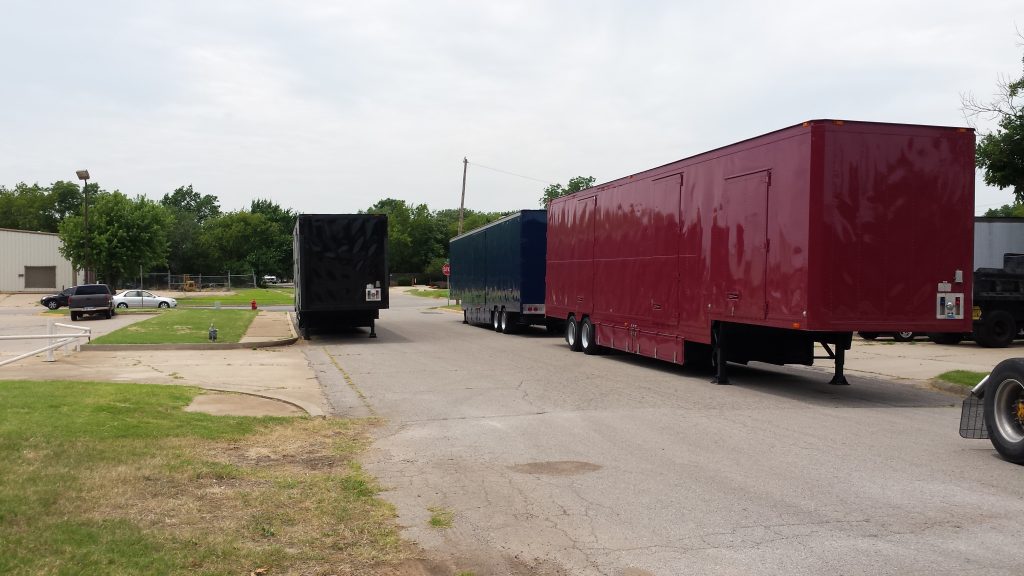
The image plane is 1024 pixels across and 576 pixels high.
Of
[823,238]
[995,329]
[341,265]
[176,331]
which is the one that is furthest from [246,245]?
[823,238]

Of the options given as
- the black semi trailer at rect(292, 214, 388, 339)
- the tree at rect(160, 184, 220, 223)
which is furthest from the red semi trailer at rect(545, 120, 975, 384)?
the tree at rect(160, 184, 220, 223)

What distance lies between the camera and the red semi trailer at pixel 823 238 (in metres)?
12.1

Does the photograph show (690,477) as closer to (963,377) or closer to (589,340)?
(963,377)

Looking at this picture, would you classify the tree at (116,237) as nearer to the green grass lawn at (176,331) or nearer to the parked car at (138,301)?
the parked car at (138,301)

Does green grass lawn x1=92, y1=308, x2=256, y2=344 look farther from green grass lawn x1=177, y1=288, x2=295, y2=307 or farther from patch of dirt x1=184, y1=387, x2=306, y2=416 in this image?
green grass lawn x1=177, y1=288, x2=295, y2=307

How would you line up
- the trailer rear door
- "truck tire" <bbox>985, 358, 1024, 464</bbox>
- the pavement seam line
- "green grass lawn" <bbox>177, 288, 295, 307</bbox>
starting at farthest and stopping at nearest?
"green grass lawn" <bbox>177, 288, 295, 307</bbox> < the trailer rear door < the pavement seam line < "truck tire" <bbox>985, 358, 1024, 464</bbox>

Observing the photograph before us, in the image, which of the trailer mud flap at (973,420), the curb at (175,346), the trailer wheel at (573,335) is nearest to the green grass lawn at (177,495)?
the trailer mud flap at (973,420)

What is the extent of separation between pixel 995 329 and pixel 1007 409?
16.9 metres

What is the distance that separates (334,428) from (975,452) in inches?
287

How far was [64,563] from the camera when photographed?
468cm

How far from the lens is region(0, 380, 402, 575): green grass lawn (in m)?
5.00

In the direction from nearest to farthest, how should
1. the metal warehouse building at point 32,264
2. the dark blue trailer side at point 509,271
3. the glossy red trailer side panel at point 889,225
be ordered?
the glossy red trailer side panel at point 889,225 → the dark blue trailer side at point 509,271 → the metal warehouse building at point 32,264

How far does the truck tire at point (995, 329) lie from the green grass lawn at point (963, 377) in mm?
8584

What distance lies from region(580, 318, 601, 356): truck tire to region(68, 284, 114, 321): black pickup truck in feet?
84.7
